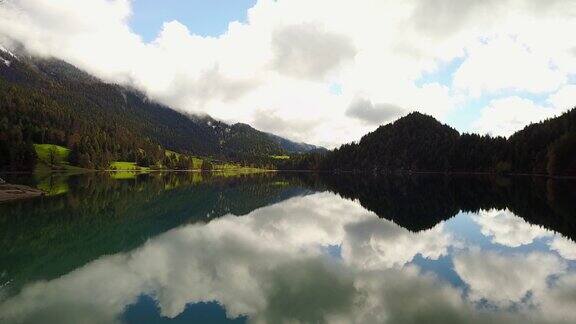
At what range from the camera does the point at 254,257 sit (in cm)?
3131

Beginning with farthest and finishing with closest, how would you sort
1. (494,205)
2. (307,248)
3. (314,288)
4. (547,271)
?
Result: (494,205), (307,248), (547,271), (314,288)

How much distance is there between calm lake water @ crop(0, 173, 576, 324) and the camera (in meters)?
18.9

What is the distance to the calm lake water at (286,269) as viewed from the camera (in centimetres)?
1889

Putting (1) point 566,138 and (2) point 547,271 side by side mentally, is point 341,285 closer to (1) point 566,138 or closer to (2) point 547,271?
(2) point 547,271

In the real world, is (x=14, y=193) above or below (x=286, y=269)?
below

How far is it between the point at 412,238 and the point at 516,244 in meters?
8.93

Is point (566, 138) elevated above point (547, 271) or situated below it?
above

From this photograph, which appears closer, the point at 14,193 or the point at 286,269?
the point at 286,269

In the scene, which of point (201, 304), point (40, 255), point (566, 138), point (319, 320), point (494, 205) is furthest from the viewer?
point (566, 138)

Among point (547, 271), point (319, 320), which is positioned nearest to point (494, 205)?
point (547, 271)

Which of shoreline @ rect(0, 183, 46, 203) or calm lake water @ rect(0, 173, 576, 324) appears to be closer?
calm lake water @ rect(0, 173, 576, 324)

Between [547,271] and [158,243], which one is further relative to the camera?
[158,243]

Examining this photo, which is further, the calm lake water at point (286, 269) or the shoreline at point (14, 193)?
the shoreline at point (14, 193)

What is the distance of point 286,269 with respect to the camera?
2711 centimetres
